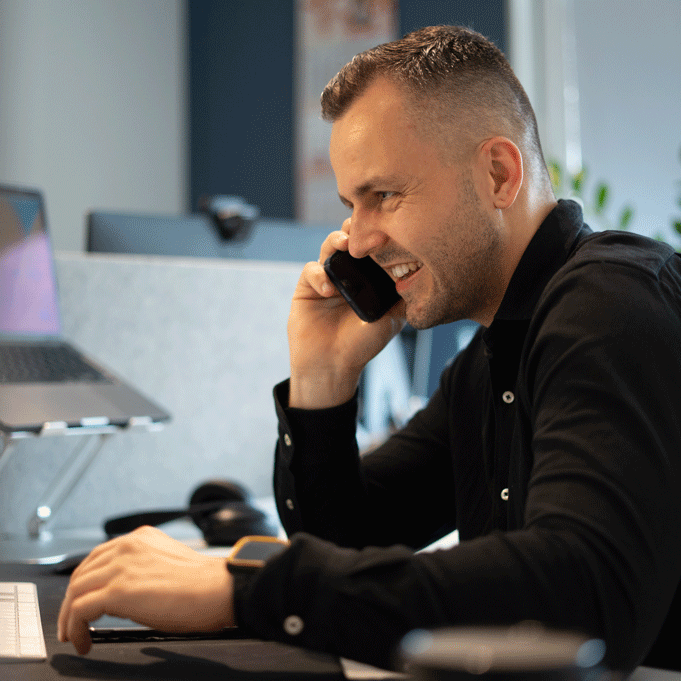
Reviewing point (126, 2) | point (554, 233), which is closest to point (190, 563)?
point (554, 233)

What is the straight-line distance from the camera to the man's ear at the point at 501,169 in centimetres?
86

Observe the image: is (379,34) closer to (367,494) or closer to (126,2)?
(126,2)

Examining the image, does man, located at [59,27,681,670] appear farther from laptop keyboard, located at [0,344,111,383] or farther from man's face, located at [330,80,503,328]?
laptop keyboard, located at [0,344,111,383]

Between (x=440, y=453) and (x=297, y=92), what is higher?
(x=297, y=92)

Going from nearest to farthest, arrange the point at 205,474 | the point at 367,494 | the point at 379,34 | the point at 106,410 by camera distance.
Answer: the point at 367,494 < the point at 106,410 < the point at 205,474 < the point at 379,34

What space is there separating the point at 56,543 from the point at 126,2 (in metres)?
3.12

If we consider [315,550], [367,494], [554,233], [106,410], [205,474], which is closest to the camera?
[315,550]

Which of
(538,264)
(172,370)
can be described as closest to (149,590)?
(538,264)

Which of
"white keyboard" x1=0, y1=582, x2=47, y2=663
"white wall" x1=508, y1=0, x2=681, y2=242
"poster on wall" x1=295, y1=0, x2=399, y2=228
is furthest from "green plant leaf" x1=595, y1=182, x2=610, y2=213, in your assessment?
"white keyboard" x1=0, y1=582, x2=47, y2=663

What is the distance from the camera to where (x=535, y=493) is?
59 centimetres

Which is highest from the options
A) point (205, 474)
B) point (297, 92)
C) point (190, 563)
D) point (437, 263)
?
point (297, 92)

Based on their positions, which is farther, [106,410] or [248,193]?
[248,193]

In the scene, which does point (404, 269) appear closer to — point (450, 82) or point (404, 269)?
point (404, 269)

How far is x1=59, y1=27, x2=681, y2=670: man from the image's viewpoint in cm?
54
